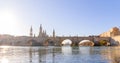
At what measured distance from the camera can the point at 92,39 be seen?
571 feet

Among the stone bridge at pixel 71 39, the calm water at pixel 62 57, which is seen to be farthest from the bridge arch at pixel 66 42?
the calm water at pixel 62 57

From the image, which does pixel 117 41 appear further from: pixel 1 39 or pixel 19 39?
pixel 1 39

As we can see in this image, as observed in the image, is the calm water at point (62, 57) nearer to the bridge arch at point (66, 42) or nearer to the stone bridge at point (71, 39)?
the bridge arch at point (66, 42)

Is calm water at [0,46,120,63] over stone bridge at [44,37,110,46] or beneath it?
beneath

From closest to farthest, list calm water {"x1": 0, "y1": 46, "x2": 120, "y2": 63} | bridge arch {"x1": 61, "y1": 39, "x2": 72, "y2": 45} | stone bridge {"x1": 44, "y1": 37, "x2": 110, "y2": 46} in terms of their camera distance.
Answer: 1. calm water {"x1": 0, "y1": 46, "x2": 120, "y2": 63}
2. bridge arch {"x1": 61, "y1": 39, "x2": 72, "y2": 45}
3. stone bridge {"x1": 44, "y1": 37, "x2": 110, "y2": 46}

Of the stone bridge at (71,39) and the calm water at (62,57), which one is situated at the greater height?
the stone bridge at (71,39)

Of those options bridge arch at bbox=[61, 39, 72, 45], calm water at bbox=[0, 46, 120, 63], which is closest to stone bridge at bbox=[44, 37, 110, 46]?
bridge arch at bbox=[61, 39, 72, 45]

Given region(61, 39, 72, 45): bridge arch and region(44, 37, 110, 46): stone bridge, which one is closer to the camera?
region(61, 39, 72, 45): bridge arch

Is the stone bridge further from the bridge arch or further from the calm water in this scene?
the calm water

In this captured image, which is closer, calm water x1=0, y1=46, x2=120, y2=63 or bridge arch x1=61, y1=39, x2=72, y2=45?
calm water x1=0, y1=46, x2=120, y2=63

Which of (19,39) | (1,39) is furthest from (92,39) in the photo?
(1,39)

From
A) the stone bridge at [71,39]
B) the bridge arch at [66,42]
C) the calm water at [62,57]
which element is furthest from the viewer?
the stone bridge at [71,39]

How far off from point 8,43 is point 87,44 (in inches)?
2188

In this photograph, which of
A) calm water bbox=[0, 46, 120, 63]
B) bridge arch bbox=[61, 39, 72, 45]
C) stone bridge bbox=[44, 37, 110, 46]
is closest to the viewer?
calm water bbox=[0, 46, 120, 63]
